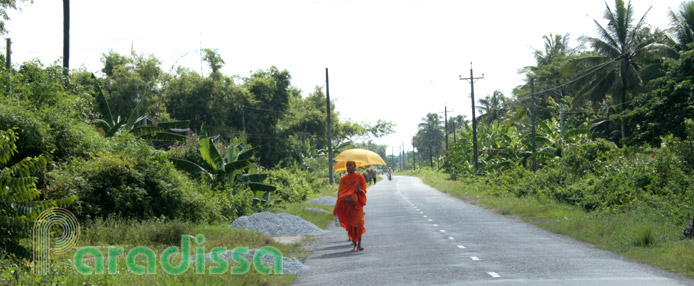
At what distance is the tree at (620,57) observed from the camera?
4066 centimetres

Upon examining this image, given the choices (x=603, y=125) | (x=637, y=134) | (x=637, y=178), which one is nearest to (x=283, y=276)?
(x=637, y=178)

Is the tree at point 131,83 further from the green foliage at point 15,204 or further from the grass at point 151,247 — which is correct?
the green foliage at point 15,204

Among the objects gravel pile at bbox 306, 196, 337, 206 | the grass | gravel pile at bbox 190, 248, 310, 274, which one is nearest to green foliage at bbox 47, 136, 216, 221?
the grass

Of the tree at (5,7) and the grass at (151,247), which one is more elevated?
the tree at (5,7)

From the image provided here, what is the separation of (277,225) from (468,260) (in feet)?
27.0

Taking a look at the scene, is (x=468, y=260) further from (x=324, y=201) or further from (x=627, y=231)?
(x=324, y=201)

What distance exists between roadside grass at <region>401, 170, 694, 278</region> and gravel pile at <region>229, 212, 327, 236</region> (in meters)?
6.73

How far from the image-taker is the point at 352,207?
14336mm

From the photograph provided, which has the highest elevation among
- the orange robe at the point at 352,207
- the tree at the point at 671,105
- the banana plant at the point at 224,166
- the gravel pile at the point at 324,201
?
the tree at the point at 671,105

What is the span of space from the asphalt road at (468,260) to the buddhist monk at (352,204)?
0.46 meters

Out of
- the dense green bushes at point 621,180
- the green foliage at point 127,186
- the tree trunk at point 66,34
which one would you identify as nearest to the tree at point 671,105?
the dense green bushes at point 621,180

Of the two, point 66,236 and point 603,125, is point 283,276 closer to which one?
point 66,236

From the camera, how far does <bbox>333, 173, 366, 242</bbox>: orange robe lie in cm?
1400

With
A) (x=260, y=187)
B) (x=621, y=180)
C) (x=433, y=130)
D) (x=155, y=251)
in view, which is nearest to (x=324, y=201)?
(x=260, y=187)
